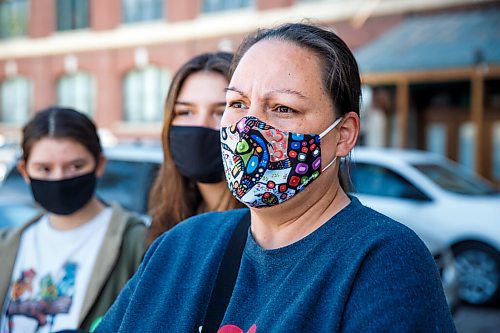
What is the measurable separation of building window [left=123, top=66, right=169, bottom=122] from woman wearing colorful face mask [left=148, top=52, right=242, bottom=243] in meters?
18.1

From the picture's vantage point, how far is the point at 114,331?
198 centimetres

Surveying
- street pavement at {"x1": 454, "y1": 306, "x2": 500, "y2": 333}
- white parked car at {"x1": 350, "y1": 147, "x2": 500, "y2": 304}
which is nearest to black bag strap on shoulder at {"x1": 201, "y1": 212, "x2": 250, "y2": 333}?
street pavement at {"x1": 454, "y1": 306, "x2": 500, "y2": 333}

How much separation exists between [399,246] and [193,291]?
0.62 m

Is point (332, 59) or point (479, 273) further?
point (479, 273)

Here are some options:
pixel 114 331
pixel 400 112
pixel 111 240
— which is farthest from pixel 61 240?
pixel 400 112

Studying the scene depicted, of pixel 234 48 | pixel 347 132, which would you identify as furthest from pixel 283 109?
pixel 234 48

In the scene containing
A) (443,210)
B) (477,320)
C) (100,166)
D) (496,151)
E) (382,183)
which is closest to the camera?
(100,166)

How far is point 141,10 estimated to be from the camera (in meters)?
21.0

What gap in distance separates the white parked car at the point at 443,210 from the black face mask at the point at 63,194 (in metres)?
5.19

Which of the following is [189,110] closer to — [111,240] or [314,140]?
[111,240]

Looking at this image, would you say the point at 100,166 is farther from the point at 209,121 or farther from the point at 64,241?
the point at 209,121

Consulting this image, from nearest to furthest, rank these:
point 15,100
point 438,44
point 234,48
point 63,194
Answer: point 63,194, point 234,48, point 438,44, point 15,100

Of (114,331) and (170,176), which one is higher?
(170,176)

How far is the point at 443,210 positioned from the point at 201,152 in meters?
6.01
